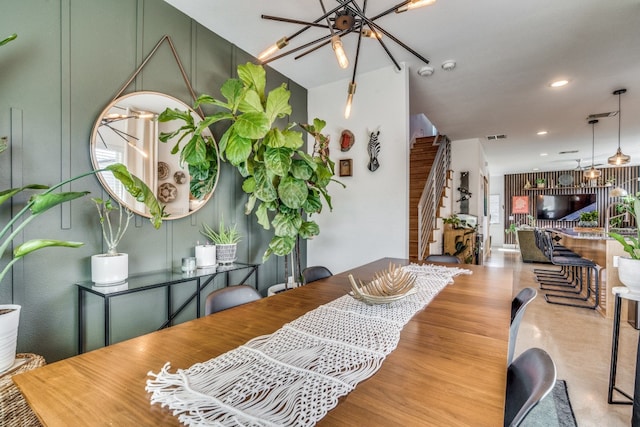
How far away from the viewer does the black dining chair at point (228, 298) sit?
1426 millimetres

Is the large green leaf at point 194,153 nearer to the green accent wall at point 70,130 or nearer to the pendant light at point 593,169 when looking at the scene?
the green accent wall at point 70,130

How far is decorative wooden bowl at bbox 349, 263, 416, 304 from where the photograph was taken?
1.26 m

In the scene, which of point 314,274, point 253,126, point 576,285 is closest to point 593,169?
point 576,285

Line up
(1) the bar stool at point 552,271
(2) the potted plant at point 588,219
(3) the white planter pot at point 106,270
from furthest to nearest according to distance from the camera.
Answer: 1. (2) the potted plant at point 588,219
2. (1) the bar stool at point 552,271
3. (3) the white planter pot at point 106,270

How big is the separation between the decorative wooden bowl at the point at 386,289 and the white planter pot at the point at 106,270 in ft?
4.64

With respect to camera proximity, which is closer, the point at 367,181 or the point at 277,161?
the point at 277,161

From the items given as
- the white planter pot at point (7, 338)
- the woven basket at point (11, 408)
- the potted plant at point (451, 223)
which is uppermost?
the potted plant at point (451, 223)

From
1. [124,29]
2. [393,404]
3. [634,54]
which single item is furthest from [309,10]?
[634,54]

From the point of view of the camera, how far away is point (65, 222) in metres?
1.72

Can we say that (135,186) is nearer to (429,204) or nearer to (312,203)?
(312,203)

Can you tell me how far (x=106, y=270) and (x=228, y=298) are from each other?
84 cm

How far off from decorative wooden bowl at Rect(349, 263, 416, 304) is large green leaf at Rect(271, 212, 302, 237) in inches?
42.2

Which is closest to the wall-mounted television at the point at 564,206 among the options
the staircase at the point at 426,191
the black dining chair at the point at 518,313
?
the staircase at the point at 426,191

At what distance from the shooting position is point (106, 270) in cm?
172
